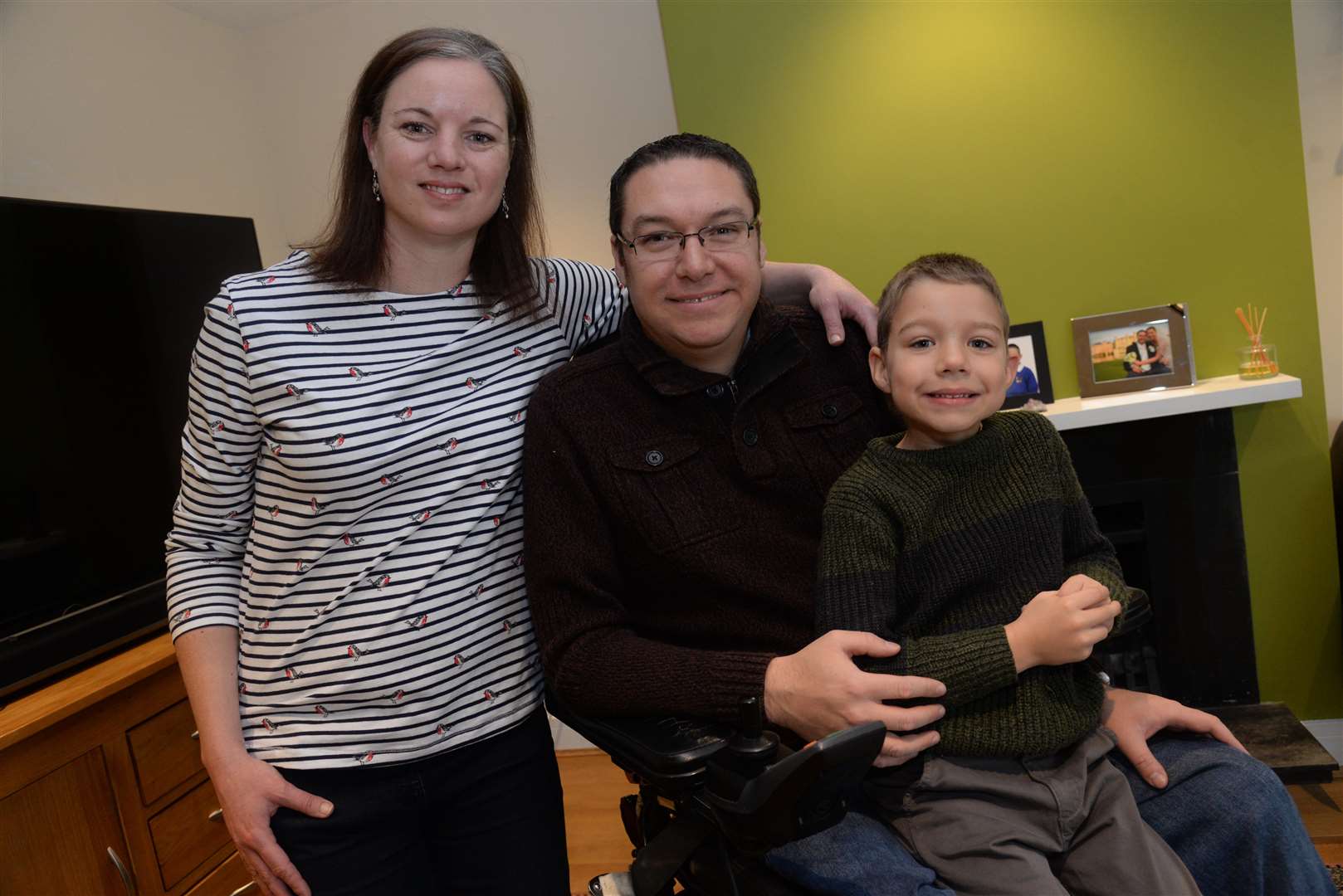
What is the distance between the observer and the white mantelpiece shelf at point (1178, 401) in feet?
7.83

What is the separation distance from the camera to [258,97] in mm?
4098

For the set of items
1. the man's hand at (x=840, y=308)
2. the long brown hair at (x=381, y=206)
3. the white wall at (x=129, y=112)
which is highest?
the white wall at (x=129, y=112)

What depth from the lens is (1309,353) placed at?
2529 mm

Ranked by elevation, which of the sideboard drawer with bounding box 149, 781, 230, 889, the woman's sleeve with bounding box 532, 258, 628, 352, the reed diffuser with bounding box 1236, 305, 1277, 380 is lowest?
the sideboard drawer with bounding box 149, 781, 230, 889

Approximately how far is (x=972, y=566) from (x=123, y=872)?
6.28ft

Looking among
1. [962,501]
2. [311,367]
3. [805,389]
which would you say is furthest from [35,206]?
[962,501]

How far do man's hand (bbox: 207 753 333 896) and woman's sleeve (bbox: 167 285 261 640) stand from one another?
21 centimetres

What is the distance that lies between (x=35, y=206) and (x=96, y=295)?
0.25 meters

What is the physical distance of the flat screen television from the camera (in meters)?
→ 2.11

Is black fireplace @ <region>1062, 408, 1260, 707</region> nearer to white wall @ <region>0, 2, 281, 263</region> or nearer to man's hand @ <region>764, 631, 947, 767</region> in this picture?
man's hand @ <region>764, 631, 947, 767</region>

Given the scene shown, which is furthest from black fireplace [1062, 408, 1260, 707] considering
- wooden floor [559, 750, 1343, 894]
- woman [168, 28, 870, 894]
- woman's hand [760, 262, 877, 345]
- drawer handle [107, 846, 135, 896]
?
drawer handle [107, 846, 135, 896]

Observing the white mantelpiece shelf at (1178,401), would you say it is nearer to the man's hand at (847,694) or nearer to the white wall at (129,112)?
the man's hand at (847,694)

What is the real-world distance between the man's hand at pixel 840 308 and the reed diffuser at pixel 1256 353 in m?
1.49

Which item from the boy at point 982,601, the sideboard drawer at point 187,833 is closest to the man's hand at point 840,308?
the boy at point 982,601
